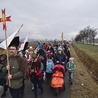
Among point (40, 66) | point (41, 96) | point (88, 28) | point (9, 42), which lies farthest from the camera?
point (88, 28)

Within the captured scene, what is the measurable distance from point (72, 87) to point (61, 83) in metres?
1.72

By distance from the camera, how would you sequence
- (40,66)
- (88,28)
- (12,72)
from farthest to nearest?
(88,28) → (40,66) → (12,72)

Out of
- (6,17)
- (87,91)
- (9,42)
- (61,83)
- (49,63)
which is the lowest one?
(87,91)

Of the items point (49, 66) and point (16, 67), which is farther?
point (49, 66)

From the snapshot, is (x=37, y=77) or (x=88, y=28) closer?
(x=37, y=77)

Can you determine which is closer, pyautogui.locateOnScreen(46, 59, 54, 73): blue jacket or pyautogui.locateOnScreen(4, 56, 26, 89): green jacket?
pyautogui.locateOnScreen(4, 56, 26, 89): green jacket

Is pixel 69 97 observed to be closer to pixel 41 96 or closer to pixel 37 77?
pixel 41 96

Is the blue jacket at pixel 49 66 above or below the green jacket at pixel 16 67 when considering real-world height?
below

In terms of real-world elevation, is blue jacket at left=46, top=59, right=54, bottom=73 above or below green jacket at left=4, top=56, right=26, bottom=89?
below

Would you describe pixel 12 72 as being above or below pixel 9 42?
below

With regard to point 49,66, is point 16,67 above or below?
above

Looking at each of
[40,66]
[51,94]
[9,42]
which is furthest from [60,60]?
[9,42]

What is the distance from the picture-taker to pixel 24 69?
5.10 metres

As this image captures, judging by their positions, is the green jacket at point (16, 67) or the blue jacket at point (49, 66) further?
the blue jacket at point (49, 66)
